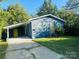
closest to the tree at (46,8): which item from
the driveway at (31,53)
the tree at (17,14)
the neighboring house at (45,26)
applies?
the tree at (17,14)

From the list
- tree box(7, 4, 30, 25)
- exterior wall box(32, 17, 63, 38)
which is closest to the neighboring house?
exterior wall box(32, 17, 63, 38)

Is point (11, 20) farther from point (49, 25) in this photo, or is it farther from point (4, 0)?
point (4, 0)

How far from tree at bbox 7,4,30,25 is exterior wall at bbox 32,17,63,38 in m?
20.1

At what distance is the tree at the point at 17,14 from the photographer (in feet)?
189

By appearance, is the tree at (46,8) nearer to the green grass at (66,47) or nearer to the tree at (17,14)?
the tree at (17,14)

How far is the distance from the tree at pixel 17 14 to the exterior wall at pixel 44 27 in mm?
20128

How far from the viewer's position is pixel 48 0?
6956 cm

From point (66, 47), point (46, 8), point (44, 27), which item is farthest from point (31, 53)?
point (46, 8)

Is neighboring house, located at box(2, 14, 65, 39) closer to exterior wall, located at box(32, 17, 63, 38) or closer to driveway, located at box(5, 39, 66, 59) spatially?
exterior wall, located at box(32, 17, 63, 38)

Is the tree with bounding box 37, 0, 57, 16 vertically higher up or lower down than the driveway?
higher up

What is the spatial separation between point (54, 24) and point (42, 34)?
9.57ft

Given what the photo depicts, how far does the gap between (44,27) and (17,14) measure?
915 inches

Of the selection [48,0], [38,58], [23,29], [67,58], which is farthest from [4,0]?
[48,0]

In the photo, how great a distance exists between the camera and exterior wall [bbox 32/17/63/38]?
37.4 meters
